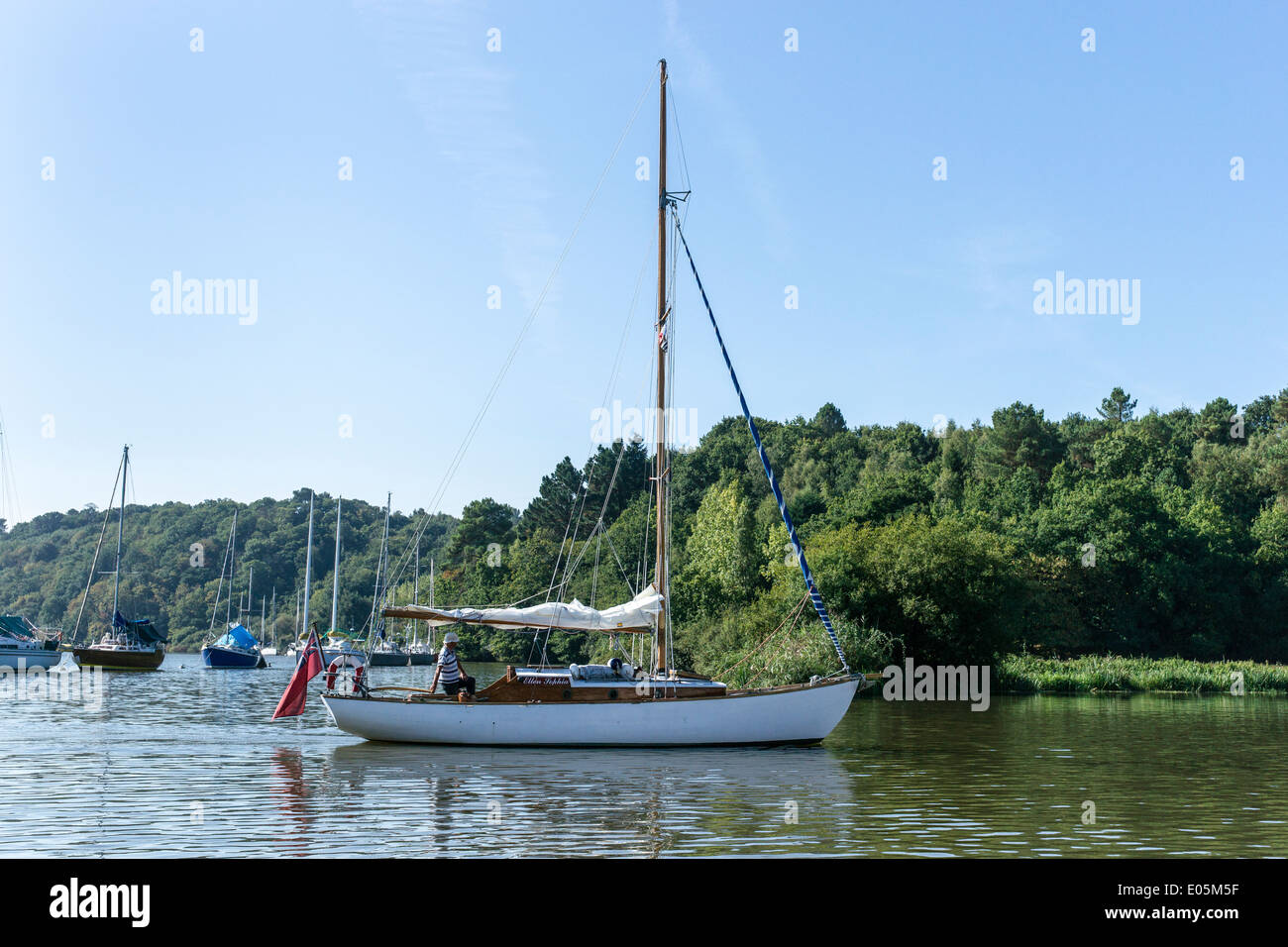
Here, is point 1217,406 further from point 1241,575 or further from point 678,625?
point 678,625

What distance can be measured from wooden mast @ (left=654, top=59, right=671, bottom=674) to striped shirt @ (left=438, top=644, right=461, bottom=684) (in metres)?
5.63

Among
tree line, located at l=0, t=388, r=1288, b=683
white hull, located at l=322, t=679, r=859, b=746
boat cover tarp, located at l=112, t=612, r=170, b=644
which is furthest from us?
boat cover tarp, located at l=112, t=612, r=170, b=644

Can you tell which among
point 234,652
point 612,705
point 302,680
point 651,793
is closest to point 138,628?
point 234,652

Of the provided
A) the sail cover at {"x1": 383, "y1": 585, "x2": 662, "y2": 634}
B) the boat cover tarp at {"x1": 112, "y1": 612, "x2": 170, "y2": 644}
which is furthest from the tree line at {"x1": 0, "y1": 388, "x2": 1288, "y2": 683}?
the boat cover tarp at {"x1": 112, "y1": 612, "x2": 170, "y2": 644}

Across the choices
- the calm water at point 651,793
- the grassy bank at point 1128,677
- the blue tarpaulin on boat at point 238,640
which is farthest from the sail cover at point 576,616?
the blue tarpaulin on boat at point 238,640

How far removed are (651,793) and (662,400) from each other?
45.7ft

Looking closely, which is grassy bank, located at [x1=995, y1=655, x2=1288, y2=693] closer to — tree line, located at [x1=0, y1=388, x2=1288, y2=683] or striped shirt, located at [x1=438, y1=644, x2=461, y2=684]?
tree line, located at [x1=0, y1=388, x2=1288, y2=683]

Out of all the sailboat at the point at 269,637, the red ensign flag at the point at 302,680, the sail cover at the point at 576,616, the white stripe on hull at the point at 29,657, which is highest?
the sail cover at the point at 576,616

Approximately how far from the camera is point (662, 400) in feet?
107

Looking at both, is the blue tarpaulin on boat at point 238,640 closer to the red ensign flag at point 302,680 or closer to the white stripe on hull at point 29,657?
the white stripe on hull at point 29,657

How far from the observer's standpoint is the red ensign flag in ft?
106

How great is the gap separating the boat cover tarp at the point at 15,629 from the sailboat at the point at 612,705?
61.1 meters

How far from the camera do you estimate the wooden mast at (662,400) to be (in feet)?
103

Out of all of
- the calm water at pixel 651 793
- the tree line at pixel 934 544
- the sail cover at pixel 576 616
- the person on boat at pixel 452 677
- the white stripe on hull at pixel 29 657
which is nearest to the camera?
the calm water at pixel 651 793
